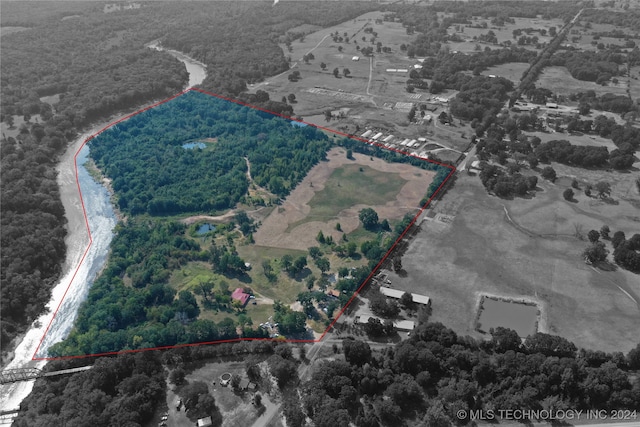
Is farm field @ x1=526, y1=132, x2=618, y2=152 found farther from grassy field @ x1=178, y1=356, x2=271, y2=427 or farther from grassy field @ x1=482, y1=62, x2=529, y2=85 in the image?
grassy field @ x1=178, y1=356, x2=271, y2=427

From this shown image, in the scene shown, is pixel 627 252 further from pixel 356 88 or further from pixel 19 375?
pixel 356 88

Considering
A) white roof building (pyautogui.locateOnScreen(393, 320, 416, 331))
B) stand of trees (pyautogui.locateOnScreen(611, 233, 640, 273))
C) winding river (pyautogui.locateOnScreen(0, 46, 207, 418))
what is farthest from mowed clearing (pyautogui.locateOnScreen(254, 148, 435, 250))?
stand of trees (pyautogui.locateOnScreen(611, 233, 640, 273))

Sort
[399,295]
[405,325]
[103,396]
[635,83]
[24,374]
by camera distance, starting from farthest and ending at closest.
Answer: [635,83] → [399,295] → [405,325] → [24,374] → [103,396]

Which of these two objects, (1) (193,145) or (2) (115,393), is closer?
(2) (115,393)

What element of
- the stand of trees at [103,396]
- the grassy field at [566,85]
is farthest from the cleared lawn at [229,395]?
the grassy field at [566,85]

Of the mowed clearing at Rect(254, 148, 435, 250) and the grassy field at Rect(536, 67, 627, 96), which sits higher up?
the grassy field at Rect(536, 67, 627, 96)

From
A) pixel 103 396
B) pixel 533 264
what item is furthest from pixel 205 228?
pixel 533 264
